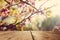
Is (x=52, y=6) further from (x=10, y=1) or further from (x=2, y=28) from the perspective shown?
(x=2, y=28)

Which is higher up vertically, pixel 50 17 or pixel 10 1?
pixel 10 1

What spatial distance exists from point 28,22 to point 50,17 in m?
0.26

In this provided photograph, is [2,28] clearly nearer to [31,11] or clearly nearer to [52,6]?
[31,11]

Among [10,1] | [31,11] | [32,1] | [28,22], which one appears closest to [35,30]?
[28,22]

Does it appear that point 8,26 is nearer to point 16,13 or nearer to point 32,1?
point 16,13

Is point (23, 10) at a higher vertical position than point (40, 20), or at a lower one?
Answer: higher

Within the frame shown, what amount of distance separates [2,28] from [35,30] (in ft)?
1.26

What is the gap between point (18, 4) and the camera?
4.69ft

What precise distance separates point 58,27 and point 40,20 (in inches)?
9.2

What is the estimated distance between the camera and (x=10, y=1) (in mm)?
1424

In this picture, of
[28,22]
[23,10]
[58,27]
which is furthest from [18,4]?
[58,27]

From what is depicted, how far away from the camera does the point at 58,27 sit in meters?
1.48

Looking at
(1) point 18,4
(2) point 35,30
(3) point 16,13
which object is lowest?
(2) point 35,30

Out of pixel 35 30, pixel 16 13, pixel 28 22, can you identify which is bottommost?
pixel 35 30
